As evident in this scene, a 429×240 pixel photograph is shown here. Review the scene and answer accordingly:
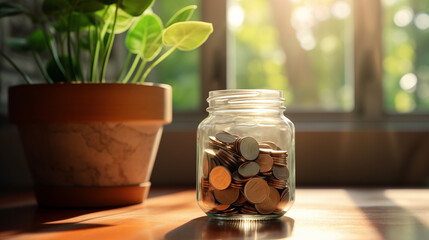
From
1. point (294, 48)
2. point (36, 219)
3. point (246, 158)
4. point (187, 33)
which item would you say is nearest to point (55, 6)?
point (187, 33)

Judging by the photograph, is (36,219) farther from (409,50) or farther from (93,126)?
(409,50)

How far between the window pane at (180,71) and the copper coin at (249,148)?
1.20 m

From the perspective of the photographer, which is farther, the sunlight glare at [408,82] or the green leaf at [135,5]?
the sunlight glare at [408,82]

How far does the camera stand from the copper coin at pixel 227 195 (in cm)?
73

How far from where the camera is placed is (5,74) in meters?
1.55

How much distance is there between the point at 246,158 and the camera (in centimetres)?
74

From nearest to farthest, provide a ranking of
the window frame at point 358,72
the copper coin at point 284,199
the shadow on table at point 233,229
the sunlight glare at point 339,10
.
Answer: the shadow on table at point 233,229
the copper coin at point 284,199
the window frame at point 358,72
the sunlight glare at point 339,10

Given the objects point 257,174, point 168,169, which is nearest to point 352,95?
point 168,169

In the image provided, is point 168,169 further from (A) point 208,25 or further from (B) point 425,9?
(B) point 425,9

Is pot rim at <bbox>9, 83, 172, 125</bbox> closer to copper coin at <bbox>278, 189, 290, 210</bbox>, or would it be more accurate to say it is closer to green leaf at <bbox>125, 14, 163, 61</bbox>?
green leaf at <bbox>125, 14, 163, 61</bbox>

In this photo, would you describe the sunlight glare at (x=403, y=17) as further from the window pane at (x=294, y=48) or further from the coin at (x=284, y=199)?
the coin at (x=284, y=199)

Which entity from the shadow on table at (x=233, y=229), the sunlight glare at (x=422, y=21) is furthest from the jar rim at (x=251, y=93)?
the sunlight glare at (x=422, y=21)

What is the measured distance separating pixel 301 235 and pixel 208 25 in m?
0.46

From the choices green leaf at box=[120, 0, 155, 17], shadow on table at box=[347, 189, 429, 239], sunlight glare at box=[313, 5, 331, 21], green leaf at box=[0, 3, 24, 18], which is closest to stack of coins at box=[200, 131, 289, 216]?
shadow on table at box=[347, 189, 429, 239]
